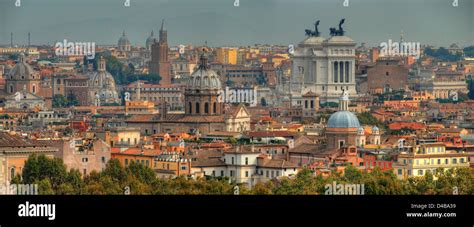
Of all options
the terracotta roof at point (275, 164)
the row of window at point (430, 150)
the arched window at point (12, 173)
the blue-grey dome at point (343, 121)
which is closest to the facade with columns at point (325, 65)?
the blue-grey dome at point (343, 121)

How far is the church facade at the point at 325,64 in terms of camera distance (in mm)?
103062

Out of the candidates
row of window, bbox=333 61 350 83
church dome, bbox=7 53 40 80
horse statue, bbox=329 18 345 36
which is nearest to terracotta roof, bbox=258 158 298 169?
horse statue, bbox=329 18 345 36

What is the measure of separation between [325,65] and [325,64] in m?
0.07

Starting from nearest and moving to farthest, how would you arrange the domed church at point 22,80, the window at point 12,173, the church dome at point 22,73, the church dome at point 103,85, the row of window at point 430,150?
1. the window at point 12,173
2. the row of window at point 430,150
3. the domed church at point 22,80
4. the church dome at point 22,73
5. the church dome at point 103,85

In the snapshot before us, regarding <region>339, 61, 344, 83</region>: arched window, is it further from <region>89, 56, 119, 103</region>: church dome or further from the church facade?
<region>89, 56, 119, 103</region>: church dome

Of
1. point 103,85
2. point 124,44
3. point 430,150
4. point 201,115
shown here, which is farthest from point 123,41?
point 430,150

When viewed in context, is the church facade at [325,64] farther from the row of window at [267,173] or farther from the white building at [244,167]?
the row of window at [267,173]

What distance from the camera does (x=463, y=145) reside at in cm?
5394

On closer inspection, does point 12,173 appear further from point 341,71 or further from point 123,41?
point 123,41

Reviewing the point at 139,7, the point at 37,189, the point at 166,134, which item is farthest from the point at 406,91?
the point at 37,189

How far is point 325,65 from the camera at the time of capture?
344 ft
